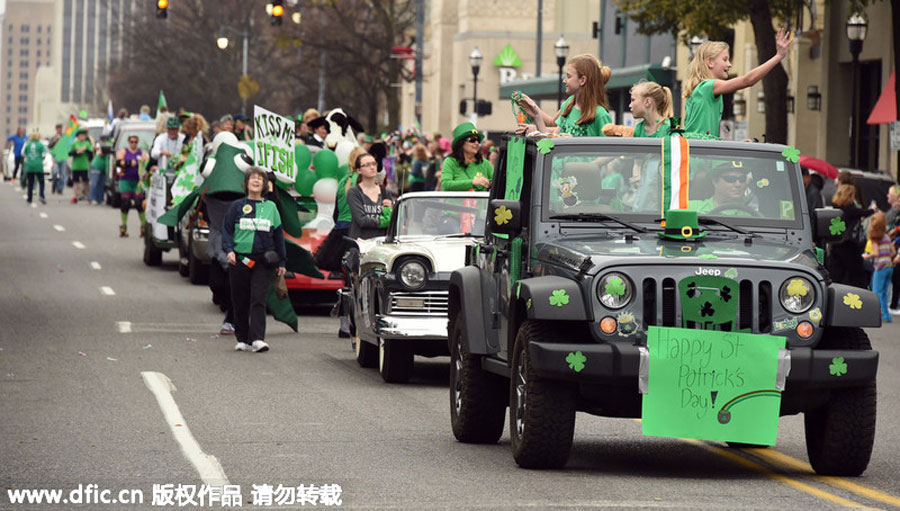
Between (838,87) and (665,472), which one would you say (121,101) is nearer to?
(838,87)

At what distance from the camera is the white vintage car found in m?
14.5

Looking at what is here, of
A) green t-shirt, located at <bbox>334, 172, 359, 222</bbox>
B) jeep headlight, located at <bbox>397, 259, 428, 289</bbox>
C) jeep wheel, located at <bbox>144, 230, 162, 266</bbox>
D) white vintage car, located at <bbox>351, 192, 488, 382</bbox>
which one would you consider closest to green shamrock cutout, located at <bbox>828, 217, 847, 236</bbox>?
white vintage car, located at <bbox>351, 192, 488, 382</bbox>

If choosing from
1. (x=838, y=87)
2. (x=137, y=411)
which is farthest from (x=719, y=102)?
(x=838, y=87)

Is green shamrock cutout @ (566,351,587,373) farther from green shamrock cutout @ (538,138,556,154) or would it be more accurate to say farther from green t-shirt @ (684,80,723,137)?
green t-shirt @ (684,80,723,137)

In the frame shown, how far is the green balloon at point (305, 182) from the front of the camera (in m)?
21.4

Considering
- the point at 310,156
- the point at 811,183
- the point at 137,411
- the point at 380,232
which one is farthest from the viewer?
the point at 811,183

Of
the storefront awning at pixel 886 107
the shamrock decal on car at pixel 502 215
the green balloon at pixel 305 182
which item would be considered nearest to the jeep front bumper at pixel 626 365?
the shamrock decal on car at pixel 502 215

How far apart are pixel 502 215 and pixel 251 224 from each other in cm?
716

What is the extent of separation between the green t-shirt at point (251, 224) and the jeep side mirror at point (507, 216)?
22.8ft

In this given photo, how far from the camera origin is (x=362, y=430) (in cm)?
1165

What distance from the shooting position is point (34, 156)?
163 ft

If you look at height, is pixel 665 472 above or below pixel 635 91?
below

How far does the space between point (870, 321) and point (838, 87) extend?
3378cm

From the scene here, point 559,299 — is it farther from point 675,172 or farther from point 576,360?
point 675,172
